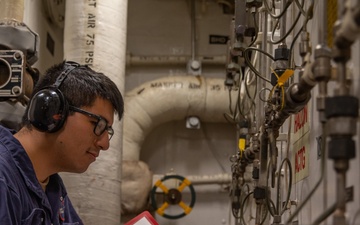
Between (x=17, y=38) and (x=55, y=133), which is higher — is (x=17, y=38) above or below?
above

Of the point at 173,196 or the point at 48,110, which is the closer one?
the point at 48,110

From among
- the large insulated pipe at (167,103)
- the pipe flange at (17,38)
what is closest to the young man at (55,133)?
the pipe flange at (17,38)

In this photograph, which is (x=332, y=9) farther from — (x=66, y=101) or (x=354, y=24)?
(x=66, y=101)

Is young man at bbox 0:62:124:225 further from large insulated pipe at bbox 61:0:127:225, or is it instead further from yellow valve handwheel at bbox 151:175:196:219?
yellow valve handwheel at bbox 151:175:196:219

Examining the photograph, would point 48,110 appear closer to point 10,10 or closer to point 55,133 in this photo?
point 55,133

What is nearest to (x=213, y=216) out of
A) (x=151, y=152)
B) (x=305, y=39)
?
(x=151, y=152)

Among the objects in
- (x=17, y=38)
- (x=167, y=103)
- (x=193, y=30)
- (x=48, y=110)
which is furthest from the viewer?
(x=193, y=30)

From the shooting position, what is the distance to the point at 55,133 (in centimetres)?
145

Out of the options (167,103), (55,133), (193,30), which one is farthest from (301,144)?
(193,30)

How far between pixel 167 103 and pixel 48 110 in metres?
2.07

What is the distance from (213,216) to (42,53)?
1.51 m

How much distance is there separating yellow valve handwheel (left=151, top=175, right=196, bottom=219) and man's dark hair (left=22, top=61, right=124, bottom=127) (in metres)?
1.96

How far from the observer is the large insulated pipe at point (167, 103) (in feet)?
11.2

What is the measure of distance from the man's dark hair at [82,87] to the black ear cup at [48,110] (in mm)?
47
